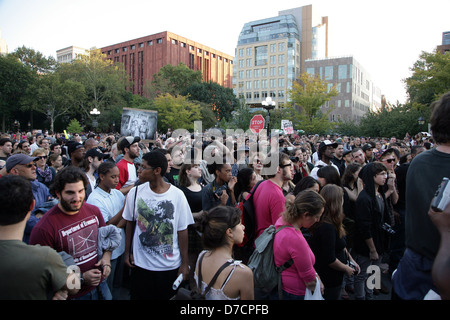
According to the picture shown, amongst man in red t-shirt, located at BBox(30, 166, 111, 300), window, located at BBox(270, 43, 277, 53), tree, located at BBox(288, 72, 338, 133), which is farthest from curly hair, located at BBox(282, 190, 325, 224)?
window, located at BBox(270, 43, 277, 53)

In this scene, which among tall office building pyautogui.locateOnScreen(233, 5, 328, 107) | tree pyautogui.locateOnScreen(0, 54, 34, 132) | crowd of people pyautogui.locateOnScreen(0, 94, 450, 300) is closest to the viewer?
crowd of people pyautogui.locateOnScreen(0, 94, 450, 300)

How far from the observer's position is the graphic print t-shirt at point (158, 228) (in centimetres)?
318

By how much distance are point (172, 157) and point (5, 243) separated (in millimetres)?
4230

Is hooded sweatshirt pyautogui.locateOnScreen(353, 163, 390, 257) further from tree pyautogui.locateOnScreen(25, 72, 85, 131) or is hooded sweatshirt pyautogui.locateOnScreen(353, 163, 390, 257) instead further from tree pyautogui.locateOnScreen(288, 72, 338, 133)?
tree pyautogui.locateOnScreen(25, 72, 85, 131)

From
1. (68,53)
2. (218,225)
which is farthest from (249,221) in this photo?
(68,53)

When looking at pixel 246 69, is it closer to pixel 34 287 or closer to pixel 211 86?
pixel 211 86

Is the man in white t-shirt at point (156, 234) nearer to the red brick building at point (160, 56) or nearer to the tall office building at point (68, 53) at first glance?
the red brick building at point (160, 56)

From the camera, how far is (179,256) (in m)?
3.30

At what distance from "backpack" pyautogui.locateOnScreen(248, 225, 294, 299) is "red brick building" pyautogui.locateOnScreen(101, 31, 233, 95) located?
76.6 m

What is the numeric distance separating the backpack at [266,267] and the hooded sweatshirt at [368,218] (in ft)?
6.04

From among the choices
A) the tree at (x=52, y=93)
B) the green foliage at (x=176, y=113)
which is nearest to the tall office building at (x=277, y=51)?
the green foliage at (x=176, y=113)

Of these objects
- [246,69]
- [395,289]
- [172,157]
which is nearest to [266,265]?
[395,289]

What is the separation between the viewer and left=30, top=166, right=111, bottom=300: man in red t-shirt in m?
2.64

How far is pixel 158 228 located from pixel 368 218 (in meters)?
2.93
